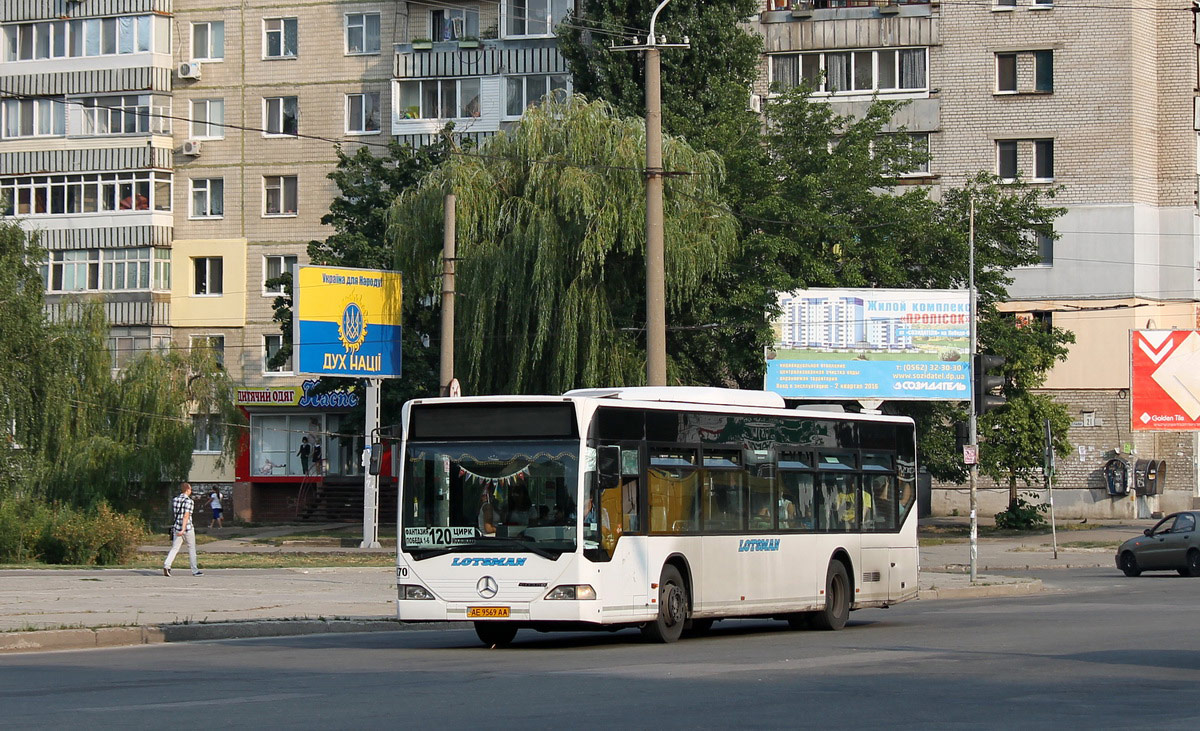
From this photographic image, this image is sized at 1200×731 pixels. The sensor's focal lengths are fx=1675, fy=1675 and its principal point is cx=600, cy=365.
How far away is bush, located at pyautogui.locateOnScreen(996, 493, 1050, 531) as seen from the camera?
51.3m

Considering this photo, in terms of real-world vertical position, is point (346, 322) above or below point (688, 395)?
above

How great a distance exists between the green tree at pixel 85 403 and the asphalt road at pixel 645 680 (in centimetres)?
Answer: 2565

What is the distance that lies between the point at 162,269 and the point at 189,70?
24.8ft

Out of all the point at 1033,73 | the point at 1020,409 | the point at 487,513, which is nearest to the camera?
the point at 487,513

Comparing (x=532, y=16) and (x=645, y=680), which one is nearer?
(x=645, y=680)

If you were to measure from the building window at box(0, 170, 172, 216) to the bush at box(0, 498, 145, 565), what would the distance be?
29519 millimetres

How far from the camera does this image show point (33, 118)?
6334 cm

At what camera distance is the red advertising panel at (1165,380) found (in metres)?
51.4

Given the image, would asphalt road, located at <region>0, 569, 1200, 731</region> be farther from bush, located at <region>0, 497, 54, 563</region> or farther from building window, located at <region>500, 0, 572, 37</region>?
building window, located at <region>500, 0, 572, 37</region>

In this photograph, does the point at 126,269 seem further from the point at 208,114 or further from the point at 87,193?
the point at 208,114

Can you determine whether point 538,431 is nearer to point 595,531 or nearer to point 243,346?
point 595,531

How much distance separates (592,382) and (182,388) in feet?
72.8

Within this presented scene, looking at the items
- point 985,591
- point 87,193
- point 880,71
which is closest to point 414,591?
point 985,591

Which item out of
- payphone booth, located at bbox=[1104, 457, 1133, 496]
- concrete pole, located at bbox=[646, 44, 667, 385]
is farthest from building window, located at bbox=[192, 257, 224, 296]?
concrete pole, located at bbox=[646, 44, 667, 385]
